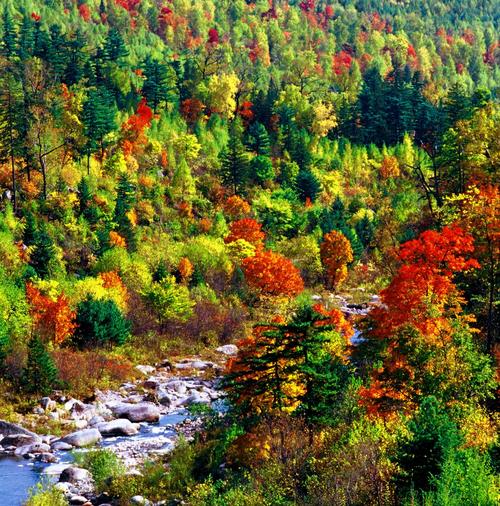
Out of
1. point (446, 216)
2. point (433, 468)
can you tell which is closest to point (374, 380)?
point (433, 468)

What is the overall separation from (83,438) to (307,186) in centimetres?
7143

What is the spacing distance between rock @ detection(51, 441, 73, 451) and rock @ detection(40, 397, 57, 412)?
6.24m

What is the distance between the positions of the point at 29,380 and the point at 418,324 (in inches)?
1271

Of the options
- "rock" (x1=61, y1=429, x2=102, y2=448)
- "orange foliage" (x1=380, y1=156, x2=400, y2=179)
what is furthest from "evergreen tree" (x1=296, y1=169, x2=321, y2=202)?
"rock" (x1=61, y1=429, x2=102, y2=448)

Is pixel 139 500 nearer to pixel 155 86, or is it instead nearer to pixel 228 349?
pixel 228 349

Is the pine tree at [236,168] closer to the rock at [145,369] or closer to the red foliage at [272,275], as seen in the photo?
the red foliage at [272,275]

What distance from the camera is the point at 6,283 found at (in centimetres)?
6838

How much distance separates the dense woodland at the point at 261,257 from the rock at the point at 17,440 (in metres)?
5.12

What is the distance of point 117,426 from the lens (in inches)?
2044

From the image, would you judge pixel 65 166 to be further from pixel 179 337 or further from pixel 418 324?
pixel 418 324

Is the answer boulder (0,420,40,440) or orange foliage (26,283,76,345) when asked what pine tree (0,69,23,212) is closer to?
orange foliage (26,283,76,345)

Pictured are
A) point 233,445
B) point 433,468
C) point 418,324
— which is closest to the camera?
point 433,468

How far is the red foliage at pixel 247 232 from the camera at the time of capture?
95062 mm

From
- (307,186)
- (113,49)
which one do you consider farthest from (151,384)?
(113,49)
